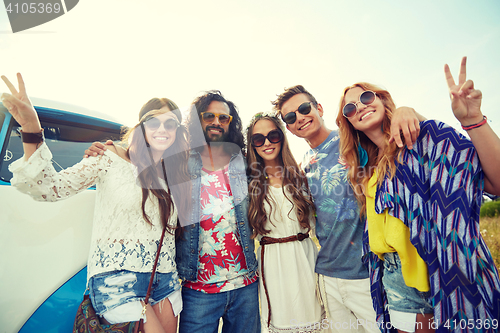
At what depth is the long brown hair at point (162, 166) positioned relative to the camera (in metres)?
1.71

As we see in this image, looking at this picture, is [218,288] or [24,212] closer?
[24,212]

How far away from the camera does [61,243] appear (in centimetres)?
171

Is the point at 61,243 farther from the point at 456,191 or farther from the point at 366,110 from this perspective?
the point at 456,191

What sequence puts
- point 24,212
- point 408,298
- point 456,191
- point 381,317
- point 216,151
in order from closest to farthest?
point 456,191, point 408,298, point 381,317, point 24,212, point 216,151

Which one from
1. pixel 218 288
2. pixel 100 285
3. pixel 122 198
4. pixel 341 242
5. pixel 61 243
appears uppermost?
pixel 122 198

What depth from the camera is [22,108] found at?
134 centimetres

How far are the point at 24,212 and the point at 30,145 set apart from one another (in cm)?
62

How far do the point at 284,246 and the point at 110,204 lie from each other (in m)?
1.34

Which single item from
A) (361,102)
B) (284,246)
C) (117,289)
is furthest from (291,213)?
(117,289)

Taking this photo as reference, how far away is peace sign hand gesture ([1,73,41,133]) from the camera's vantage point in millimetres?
1330

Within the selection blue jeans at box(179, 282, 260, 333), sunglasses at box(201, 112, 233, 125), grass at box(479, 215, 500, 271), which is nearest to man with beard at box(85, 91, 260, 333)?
blue jeans at box(179, 282, 260, 333)

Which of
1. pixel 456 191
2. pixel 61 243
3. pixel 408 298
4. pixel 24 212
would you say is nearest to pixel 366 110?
pixel 456 191

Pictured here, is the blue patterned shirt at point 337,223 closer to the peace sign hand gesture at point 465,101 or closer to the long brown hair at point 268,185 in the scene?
the long brown hair at point 268,185

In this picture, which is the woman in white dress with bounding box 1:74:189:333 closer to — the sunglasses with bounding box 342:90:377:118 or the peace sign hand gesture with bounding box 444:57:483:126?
the sunglasses with bounding box 342:90:377:118
